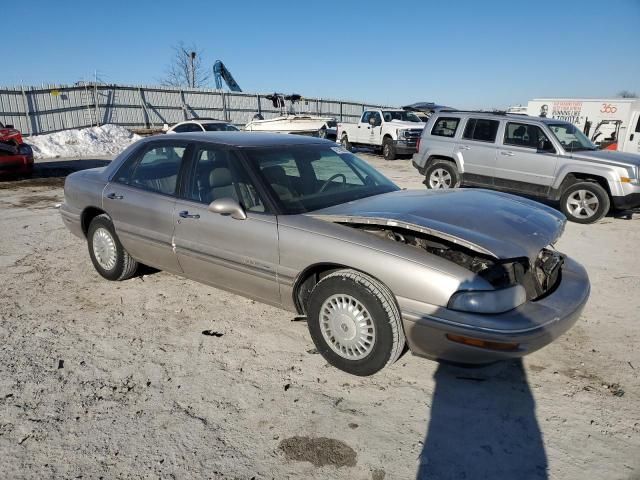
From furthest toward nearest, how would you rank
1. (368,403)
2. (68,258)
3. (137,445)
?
(68,258) → (368,403) → (137,445)

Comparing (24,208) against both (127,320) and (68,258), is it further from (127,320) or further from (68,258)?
(127,320)

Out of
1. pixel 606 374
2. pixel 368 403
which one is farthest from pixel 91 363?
pixel 606 374

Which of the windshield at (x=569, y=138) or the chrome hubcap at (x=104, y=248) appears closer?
the chrome hubcap at (x=104, y=248)

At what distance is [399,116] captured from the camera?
1945 centimetres

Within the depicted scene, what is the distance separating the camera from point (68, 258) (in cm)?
568

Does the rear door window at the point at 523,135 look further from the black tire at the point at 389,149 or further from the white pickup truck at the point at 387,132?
the black tire at the point at 389,149

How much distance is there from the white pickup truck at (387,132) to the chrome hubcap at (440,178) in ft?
25.8

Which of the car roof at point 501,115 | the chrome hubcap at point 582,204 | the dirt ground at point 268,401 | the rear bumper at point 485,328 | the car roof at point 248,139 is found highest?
the car roof at point 501,115

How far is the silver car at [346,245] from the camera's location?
2.74m

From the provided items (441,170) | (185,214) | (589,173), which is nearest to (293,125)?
(441,170)

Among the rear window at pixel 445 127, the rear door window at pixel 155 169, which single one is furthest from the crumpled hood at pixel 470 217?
the rear window at pixel 445 127

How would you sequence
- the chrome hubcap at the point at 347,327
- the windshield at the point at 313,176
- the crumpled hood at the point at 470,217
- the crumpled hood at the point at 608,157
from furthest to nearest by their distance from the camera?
1. the crumpled hood at the point at 608,157
2. the windshield at the point at 313,176
3. the chrome hubcap at the point at 347,327
4. the crumpled hood at the point at 470,217

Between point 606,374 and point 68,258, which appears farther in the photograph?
point 68,258

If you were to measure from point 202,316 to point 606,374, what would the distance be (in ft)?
10.4
